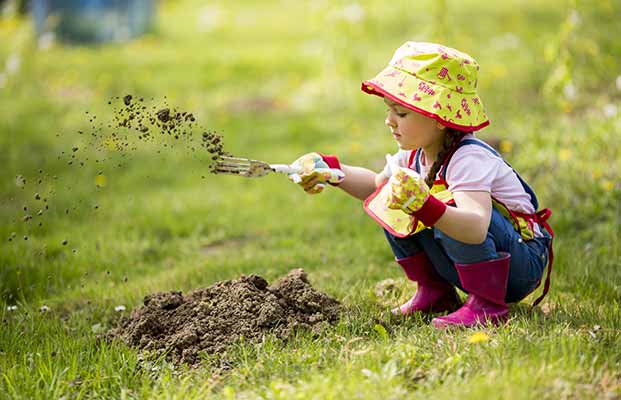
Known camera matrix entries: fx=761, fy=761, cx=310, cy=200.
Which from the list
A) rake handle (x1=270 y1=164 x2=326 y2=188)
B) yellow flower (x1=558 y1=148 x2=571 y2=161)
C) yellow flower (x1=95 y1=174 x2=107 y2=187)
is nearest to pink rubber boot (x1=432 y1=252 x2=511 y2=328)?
rake handle (x1=270 y1=164 x2=326 y2=188)

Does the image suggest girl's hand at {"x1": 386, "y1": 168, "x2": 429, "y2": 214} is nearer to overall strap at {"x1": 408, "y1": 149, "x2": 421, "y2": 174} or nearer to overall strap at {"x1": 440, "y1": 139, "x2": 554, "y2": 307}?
overall strap at {"x1": 440, "y1": 139, "x2": 554, "y2": 307}

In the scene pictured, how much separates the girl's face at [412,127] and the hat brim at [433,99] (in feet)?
0.27

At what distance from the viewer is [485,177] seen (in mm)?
2576

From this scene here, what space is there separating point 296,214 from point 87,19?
615 centimetres

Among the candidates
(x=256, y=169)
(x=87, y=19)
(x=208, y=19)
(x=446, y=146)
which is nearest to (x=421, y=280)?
(x=446, y=146)

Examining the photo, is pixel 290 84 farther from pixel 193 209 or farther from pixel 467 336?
pixel 467 336

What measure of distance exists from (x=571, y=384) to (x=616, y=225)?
1.92m

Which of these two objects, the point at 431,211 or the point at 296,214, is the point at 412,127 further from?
the point at 296,214

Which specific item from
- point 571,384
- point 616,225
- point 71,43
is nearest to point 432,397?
point 571,384

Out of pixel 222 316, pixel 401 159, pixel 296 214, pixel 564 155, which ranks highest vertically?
pixel 401 159

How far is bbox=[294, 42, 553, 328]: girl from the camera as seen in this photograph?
254cm

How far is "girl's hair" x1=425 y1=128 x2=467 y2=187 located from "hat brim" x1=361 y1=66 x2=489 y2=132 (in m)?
0.09

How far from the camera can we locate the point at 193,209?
15.7 ft

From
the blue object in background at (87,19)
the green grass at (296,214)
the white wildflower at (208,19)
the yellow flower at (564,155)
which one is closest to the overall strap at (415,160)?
the green grass at (296,214)
